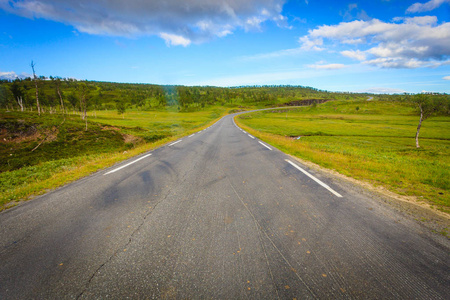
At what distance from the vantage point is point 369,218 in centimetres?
335

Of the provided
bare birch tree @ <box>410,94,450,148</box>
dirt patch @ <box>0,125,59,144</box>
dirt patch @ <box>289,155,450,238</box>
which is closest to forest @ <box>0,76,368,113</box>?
dirt patch @ <box>0,125,59,144</box>

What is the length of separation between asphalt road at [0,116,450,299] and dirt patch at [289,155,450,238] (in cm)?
30

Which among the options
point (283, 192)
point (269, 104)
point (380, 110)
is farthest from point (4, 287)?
point (269, 104)

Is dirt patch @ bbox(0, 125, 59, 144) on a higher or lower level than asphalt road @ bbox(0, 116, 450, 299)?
lower

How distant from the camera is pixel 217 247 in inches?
102

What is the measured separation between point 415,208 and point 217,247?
4.53 m

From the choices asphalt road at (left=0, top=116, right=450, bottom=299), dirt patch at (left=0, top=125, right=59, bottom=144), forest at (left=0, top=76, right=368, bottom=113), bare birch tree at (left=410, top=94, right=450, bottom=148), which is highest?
forest at (left=0, top=76, right=368, bottom=113)

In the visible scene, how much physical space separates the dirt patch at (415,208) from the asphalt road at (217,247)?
11.7 inches

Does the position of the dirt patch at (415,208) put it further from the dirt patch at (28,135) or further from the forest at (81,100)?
the forest at (81,100)

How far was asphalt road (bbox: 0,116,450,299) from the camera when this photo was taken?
6.44 ft

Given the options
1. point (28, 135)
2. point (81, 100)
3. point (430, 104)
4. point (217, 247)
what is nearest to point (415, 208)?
point (217, 247)

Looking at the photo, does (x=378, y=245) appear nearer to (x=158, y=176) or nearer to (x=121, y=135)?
(x=158, y=176)

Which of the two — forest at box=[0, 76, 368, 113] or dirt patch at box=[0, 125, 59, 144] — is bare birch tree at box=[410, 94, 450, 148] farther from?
Answer: forest at box=[0, 76, 368, 113]

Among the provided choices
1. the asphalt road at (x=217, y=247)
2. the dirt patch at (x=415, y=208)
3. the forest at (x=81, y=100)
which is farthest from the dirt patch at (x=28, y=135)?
the dirt patch at (x=415, y=208)
